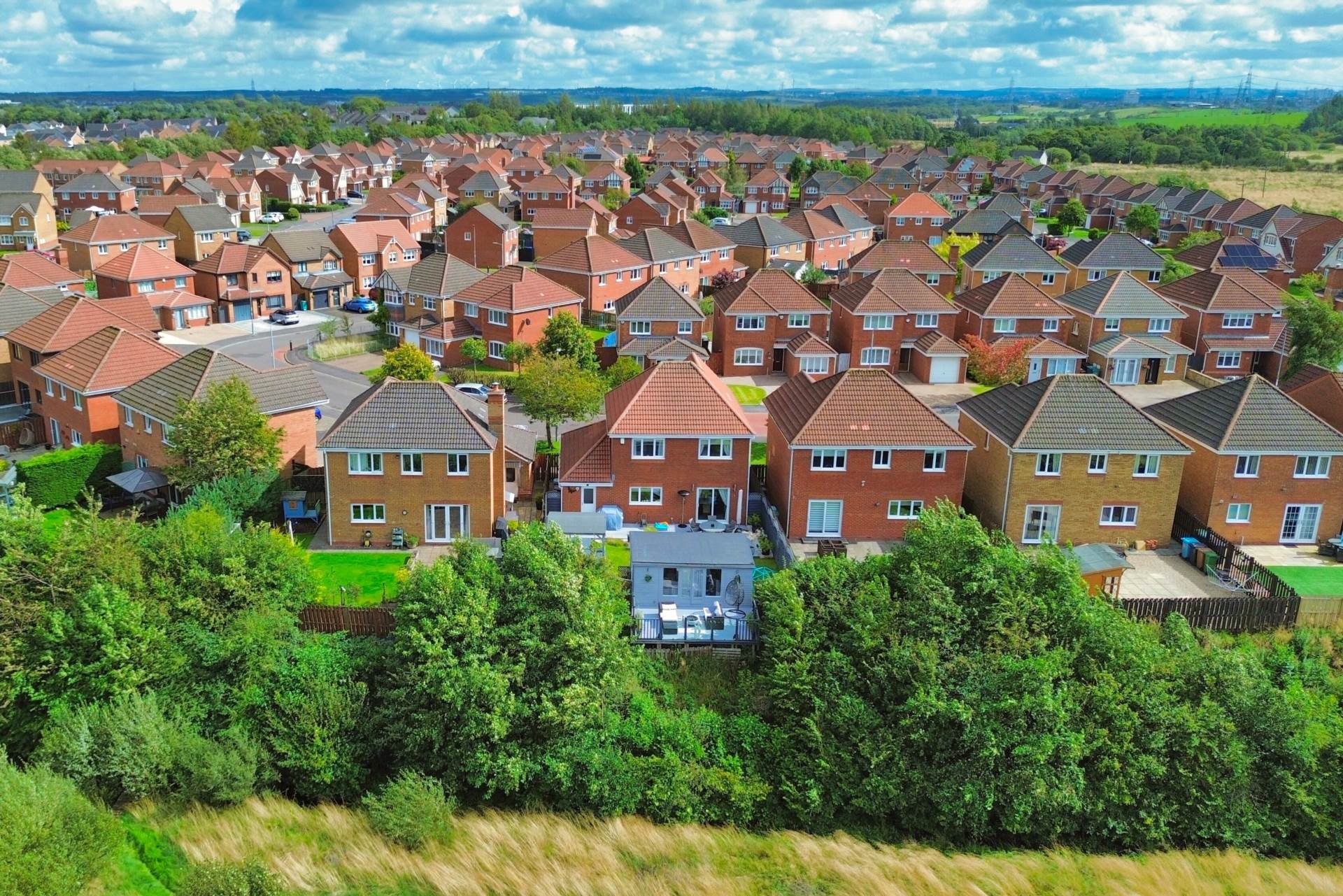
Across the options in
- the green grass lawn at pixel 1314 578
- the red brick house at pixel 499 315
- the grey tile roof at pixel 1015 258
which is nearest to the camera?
the green grass lawn at pixel 1314 578

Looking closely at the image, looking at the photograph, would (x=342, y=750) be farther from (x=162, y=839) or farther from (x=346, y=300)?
(x=346, y=300)

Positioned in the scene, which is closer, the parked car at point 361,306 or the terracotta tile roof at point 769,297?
the terracotta tile roof at point 769,297

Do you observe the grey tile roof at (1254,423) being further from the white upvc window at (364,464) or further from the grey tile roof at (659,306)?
the white upvc window at (364,464)

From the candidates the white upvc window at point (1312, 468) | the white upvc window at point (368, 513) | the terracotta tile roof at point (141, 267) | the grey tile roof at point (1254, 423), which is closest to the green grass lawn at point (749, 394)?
the grey tile roof at point (1254, 423)

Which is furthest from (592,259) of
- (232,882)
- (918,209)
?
(232,882)

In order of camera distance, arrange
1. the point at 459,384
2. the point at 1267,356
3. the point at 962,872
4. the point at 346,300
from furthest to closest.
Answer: the point at 346,300 → the point at 1267,356 → the point at 459,384 → the point at 962,872

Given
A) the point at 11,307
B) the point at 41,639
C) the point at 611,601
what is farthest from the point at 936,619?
the point at 11,307

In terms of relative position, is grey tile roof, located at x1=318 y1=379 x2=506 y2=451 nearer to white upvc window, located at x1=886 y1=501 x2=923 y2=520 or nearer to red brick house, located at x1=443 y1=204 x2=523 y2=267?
white upvc window, located at x1=886 y1=501 x2=923 y2=520
